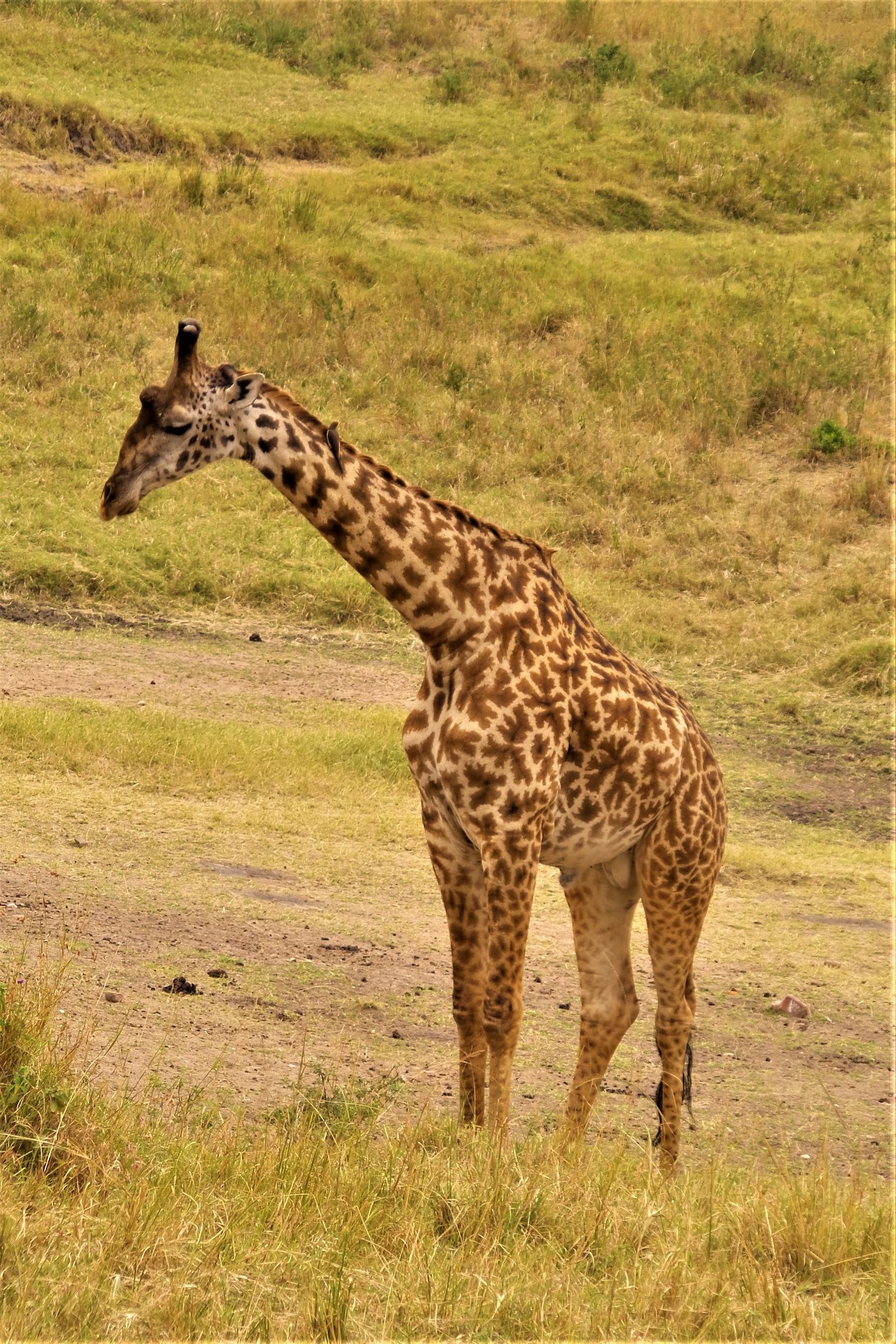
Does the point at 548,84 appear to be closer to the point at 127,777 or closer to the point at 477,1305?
the point at 127,777

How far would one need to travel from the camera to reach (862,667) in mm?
14555

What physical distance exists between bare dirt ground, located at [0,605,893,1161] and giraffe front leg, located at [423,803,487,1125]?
1.48 ft

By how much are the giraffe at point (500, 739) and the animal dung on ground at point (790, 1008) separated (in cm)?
196

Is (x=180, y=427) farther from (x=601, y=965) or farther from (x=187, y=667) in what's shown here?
(x=187, y=667)

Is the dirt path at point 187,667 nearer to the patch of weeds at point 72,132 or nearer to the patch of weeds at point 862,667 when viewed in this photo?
the patch of weeds at point 862,667

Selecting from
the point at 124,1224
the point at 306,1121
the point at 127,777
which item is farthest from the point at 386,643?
the point at 124,1224

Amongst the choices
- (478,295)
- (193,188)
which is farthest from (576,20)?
(478,295)

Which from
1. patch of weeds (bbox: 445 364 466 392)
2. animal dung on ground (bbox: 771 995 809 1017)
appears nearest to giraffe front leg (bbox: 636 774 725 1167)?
animal dung on ground (bbox: 771 995 809 1017)

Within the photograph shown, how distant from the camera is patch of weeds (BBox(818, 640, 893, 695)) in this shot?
14391 millimetres

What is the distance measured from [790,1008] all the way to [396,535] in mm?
3750

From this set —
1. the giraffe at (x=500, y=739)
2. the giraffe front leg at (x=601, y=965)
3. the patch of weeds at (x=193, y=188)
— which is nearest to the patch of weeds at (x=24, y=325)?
the patch of weeds at (x=193, y=188)

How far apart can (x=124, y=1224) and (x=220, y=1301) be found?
0.40 m

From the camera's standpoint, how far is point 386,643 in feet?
47.5

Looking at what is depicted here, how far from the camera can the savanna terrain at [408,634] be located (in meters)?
4.66
